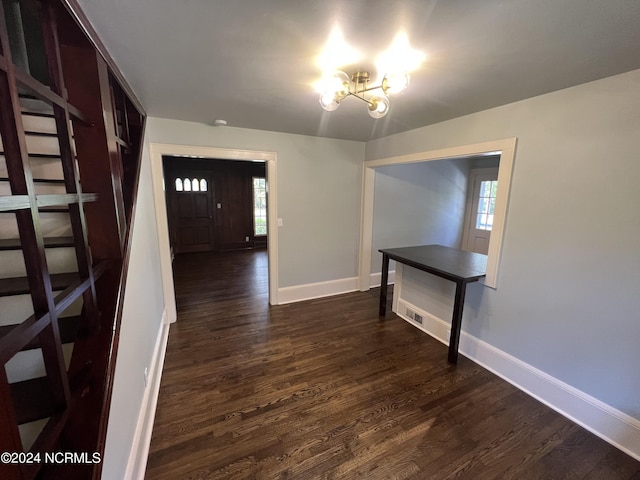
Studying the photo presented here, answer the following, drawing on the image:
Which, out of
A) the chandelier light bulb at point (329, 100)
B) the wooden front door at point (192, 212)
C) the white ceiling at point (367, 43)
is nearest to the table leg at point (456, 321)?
the white ceiling at point (367, 43)

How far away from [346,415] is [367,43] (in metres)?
2.27

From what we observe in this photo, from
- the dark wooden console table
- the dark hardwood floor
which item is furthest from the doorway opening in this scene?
the dark hardwood floor

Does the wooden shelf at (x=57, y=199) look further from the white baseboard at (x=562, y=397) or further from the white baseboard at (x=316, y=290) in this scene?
the white baseboard at (x=562, y=397)

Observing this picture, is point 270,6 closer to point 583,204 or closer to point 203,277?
point 583,204

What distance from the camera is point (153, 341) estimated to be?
219cm

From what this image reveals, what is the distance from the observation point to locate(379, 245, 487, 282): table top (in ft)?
7.69

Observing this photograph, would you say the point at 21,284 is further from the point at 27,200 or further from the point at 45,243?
the point at 27,200

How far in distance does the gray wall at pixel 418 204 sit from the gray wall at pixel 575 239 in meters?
1.79

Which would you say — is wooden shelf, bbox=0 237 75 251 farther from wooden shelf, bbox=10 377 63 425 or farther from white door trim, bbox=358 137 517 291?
white door trim, bbox=358 137 517 291

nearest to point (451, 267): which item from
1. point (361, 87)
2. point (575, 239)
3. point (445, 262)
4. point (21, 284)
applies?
point (445, 262)

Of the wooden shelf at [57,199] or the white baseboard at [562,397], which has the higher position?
the wooden shelf at [57,199]

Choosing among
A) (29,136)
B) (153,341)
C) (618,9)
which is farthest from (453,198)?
(29,136)

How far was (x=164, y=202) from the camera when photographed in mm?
2912

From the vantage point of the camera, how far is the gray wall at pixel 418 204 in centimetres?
407
